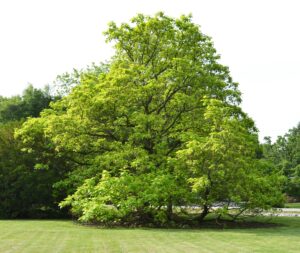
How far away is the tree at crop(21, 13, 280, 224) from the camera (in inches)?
848

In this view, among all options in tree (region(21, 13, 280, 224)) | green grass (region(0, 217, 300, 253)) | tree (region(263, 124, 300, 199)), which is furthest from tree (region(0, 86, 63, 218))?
tree (region(263, 124, 300, 199))

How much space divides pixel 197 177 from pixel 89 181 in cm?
563

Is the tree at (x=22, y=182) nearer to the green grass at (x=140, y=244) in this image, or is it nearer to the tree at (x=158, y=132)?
the tree at (x=158, y=132)

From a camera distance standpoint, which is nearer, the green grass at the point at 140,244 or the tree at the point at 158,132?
the green grass at the point at 140,244

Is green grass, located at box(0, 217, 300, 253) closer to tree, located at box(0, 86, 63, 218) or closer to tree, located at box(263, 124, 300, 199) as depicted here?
tree, located at box(0, 86, 63, 218)

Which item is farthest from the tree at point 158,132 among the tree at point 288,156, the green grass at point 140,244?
the tree at point 288,156

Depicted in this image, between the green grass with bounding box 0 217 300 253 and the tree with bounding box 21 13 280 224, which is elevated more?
the tree with bounding box 21 13 280 224

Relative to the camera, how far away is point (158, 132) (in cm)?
2511

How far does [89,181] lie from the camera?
908 inches

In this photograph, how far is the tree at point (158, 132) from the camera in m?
21.5

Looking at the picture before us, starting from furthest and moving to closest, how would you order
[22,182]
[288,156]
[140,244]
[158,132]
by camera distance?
1. [288,156]
2. [22,182]
3. [158,132]
4. [140,244]

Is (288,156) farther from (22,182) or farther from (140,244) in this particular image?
(140,244)

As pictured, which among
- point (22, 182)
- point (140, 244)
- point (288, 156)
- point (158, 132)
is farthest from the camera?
point (288, 156)

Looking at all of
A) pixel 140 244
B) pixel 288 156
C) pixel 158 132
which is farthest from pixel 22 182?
pixel 288 156
